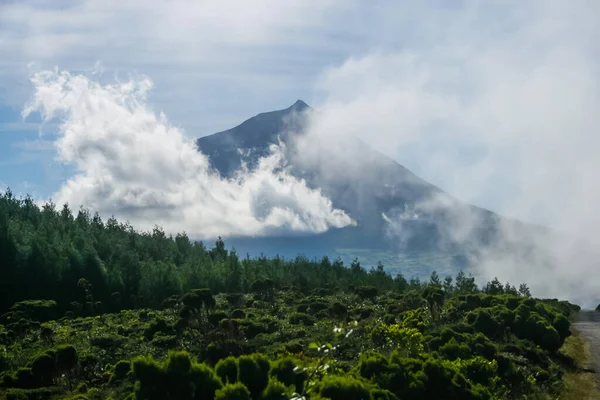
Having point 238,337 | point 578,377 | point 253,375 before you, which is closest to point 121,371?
point 238,337

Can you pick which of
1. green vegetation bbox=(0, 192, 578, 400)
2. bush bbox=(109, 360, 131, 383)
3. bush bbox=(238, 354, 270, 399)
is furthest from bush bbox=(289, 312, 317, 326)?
bush bbox=(238, 354, 270, 399)

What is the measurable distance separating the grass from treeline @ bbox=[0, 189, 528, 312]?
3165 cm

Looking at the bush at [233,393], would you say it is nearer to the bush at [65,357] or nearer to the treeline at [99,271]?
the bush at [65,357]

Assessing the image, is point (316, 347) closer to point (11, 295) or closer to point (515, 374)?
point (515, 374)

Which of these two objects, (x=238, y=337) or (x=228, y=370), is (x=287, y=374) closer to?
(x=228, y=370)

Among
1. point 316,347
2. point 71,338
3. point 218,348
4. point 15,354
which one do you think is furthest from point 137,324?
point 316,347

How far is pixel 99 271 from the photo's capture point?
2584 inches

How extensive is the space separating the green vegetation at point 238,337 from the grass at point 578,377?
63cm

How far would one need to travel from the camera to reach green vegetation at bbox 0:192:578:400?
1098 centimetres

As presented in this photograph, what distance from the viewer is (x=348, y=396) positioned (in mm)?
10977

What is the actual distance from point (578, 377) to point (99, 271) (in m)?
51.1

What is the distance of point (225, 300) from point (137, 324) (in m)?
15.9

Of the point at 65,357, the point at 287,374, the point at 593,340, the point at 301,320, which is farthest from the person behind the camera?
the point at 593,340

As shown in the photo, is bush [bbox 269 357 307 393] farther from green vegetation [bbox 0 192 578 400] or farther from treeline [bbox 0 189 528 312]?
→ treeline [bbox 0 189 528 312]
